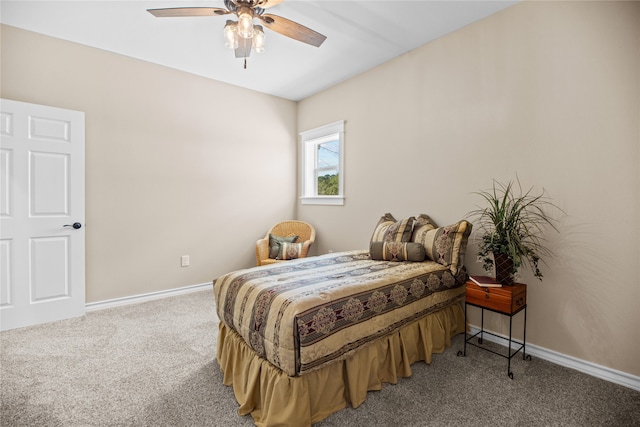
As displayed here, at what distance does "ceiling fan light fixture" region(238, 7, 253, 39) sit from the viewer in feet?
6.49

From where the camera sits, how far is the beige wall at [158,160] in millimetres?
3117

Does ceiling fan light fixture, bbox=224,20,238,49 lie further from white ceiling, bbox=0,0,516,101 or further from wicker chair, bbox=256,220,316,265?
wicker chair, bbox=256,220,316,265

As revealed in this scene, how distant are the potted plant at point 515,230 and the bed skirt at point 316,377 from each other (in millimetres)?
639

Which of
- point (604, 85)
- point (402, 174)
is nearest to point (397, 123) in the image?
point (402, 174)

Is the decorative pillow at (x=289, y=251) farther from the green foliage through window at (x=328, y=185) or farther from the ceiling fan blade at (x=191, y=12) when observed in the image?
the ceiling fan blade at (x=191, y=12)

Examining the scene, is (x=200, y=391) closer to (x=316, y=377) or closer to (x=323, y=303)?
(x=316, y=377)

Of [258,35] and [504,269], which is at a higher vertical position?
[258,35]

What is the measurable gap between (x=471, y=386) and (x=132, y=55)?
4.31 metres

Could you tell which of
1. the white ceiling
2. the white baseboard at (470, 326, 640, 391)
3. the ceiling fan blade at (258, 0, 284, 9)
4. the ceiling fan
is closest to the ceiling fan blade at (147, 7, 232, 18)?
the ceiling fan

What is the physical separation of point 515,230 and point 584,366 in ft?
3.36

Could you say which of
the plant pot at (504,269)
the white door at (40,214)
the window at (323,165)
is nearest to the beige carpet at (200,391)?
the white door at (40,214)

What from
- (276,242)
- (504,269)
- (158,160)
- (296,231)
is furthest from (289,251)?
(504,269)

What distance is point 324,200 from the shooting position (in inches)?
171

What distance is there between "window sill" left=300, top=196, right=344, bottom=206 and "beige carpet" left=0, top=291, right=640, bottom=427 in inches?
83.3
